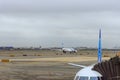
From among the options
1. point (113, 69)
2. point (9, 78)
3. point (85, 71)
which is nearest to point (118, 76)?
point (113, 69)

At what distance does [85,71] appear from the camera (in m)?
24.9

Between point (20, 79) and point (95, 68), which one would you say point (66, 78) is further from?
point (95, 68)

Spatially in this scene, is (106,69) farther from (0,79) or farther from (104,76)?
(0,79)

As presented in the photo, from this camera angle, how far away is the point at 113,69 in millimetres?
24422

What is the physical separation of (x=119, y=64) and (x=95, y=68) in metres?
1.75

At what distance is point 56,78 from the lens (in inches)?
1784

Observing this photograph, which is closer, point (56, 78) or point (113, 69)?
point (113, 69)

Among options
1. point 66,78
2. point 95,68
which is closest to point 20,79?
point 66,78

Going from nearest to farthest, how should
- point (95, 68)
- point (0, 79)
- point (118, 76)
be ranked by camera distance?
point (118, 76), point (95, 68), point (0, 79)

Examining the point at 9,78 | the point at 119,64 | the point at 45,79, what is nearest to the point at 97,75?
the point at 119,64

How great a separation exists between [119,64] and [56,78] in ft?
69.5

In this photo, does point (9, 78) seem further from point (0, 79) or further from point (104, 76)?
point (104, 76)

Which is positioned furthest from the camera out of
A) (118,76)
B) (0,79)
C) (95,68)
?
(0,79)

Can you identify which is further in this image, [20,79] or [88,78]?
[20,79]
